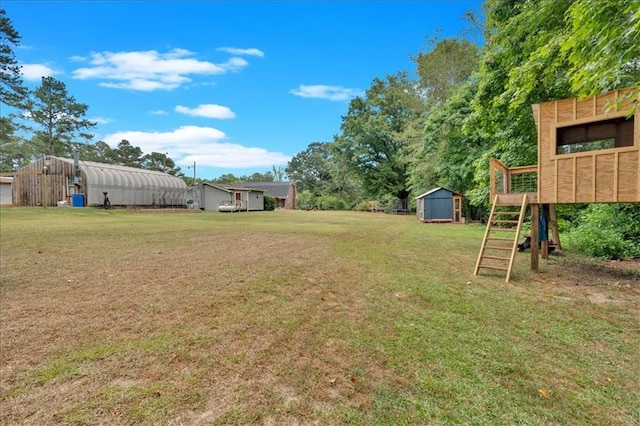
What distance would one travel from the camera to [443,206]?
2000cm

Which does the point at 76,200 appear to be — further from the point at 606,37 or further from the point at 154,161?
the point at 154,161

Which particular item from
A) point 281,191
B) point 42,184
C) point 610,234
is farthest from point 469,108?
point 281,191

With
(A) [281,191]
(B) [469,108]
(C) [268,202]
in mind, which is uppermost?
(B) [469,108]

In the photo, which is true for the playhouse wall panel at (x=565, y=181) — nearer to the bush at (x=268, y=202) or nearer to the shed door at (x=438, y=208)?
the shed door at (x=438, y=208)

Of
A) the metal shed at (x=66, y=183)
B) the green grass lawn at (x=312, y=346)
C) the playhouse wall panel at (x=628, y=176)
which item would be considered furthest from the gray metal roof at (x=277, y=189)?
the playhouse wall panel at (x=628, y=176)

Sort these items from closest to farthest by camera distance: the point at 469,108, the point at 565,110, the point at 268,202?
the point at 565,110
the point at 469,108
the point at 268,202

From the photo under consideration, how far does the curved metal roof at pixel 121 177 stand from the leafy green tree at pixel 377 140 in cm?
1955

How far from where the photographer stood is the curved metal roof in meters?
24.4

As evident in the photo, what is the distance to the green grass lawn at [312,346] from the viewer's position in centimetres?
192

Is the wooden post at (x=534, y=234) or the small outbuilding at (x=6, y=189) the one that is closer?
the wooden post at (x=534, y=234)

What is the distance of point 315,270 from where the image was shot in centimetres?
564

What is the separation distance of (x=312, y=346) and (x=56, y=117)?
47.9 metres

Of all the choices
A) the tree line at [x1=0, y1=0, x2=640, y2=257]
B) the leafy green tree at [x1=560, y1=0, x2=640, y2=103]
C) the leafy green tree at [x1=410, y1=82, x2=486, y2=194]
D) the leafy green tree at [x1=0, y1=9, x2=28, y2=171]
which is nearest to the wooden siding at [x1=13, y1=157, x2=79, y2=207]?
the leafy green tree at [x1=0, y1=9, x2=28, y2=171]

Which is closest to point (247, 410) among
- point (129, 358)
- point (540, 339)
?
point (129, 358)
